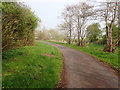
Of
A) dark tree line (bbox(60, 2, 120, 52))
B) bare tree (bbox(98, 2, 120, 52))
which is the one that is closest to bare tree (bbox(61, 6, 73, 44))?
dark tree line (bbox(60, 2, 120, 52))

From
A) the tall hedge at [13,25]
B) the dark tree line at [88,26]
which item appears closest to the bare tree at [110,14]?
the dark tree line at [88,26]

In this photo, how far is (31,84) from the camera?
15.5ft

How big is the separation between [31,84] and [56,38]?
47.8 metres

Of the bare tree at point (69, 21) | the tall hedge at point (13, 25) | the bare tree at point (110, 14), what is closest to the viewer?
the tall hedge at point (13, 25)

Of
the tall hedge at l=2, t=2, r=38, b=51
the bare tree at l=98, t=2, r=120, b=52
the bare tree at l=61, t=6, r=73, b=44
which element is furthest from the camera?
the bare tree at l=61, t=6, r=73, b=44

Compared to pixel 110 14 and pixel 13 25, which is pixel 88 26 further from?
pixel 13 25

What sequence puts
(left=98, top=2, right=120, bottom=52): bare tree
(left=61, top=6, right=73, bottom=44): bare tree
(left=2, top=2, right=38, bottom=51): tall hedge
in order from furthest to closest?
(left=61, top=6, right=73, bottom=44): bare tree
(left=98, top=2, right=120, bottom=52): bare tree
(left=2, top=2, right=38, bottom=51): tall hedge

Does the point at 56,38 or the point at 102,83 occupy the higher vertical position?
the point at 56,38

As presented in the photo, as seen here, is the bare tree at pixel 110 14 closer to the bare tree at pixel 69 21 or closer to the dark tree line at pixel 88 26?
the dark tree line at pixel 88 26

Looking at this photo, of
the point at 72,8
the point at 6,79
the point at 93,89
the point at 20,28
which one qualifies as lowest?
the point at 93,89

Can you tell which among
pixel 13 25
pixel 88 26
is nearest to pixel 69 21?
pixel 88 26

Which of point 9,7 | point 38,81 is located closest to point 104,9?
point 9,7

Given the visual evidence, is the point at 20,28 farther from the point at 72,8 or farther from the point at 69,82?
the point at 72,8

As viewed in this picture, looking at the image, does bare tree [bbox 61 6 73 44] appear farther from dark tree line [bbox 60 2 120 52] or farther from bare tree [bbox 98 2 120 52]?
bare tree [bbox 98 2 120 52]
